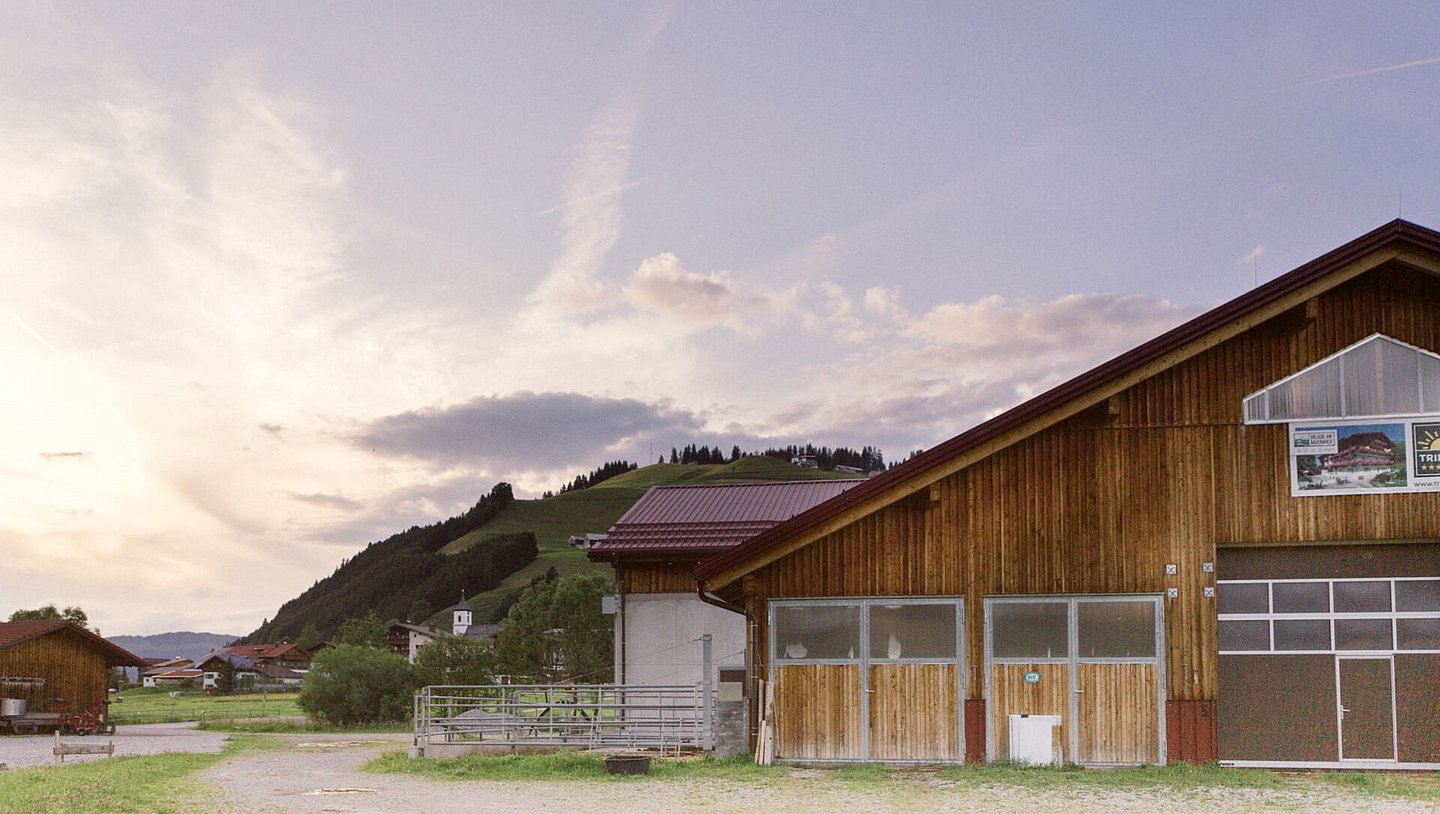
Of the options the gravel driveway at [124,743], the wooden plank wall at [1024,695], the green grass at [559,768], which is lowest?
the gravel driveway at [124,743]

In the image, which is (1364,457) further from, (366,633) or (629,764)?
(366,633)

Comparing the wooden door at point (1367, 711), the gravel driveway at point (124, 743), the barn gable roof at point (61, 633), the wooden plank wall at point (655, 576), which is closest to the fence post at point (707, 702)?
the wooden plank wall at point (655, 576)

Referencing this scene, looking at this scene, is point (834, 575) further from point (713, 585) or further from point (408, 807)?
point (408, 807)

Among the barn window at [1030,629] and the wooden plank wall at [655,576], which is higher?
the wooden plank wall at [655,576]

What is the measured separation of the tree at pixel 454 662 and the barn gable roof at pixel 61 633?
10.9m

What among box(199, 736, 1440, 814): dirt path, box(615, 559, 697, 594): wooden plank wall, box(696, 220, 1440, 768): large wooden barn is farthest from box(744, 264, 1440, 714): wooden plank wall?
box(615, 559, 697, 594): wooden plank wall

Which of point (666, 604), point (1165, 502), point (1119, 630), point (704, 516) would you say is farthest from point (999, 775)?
point (704, 516)

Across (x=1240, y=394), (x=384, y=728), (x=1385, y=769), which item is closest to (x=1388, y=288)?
(x=1240, y=394)

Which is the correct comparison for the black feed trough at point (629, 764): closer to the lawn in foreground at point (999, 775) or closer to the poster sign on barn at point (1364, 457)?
the lawn in foreground at point (999, 775)

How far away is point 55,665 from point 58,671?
9.4 inches

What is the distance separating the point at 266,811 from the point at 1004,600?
10885 mm

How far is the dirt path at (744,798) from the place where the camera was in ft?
50.3

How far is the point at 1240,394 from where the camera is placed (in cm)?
1964

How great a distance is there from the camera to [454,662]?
47.2 meters
